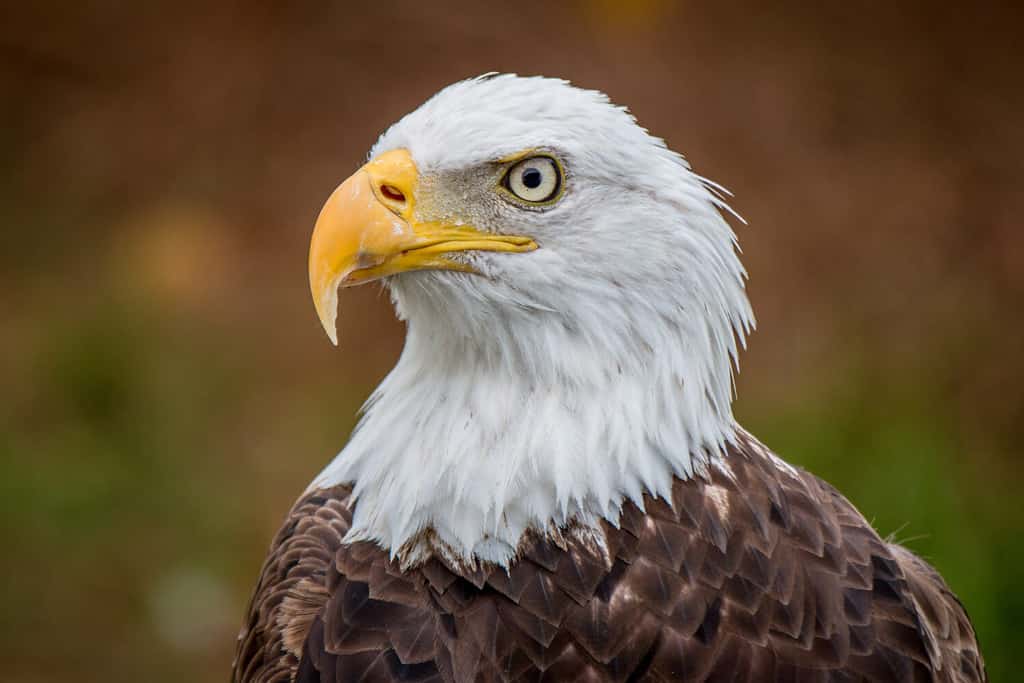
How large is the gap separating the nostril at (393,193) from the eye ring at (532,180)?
0.20 m

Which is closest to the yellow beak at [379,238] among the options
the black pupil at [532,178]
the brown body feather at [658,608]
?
the black pupil at [532,178]

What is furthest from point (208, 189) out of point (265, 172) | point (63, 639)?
point (63, 639)

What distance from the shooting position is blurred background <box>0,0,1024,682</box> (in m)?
6.03

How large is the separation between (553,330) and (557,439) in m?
0.22

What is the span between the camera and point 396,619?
2.47 meters

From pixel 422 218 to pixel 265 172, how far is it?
19.0 feet

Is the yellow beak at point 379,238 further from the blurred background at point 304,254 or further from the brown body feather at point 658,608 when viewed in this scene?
the blurred background at point 304,254

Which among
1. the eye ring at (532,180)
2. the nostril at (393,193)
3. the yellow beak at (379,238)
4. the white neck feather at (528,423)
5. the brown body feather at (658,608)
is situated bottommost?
the brown body feather at (658,608)

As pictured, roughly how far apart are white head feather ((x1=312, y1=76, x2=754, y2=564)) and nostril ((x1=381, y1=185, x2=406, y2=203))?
0.21 feet

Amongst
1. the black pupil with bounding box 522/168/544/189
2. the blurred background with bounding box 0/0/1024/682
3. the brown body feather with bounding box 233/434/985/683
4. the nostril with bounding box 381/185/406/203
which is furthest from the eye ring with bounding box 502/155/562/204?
the blurred background with bounding box 0/0/1024/682

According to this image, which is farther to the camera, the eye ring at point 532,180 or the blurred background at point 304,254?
the blurred background at point 304,254

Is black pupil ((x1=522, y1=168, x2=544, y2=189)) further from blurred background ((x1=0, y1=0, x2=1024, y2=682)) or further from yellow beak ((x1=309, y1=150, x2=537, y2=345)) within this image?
blurred background ((x1=0, y1=0, x2=1024, y2=682))

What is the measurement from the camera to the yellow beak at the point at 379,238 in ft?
7.79

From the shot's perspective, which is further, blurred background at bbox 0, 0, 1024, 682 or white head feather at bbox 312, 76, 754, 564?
blurred background at bbox 0, 0, 1024, 682
